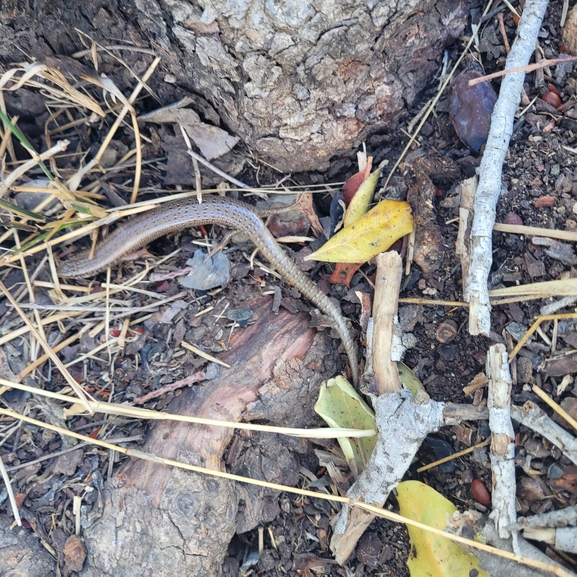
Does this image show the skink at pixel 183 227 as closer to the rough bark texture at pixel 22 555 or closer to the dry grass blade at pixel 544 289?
the dry grass blade at pixel 544 289

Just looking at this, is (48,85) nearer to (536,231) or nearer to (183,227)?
(183,227)

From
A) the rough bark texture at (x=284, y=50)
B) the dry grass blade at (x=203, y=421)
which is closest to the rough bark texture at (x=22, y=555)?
the dry grass blade at (x=203, y=421)

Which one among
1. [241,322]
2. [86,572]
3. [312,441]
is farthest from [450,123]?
[86,572]

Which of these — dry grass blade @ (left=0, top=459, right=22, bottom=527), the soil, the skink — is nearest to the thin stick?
the soil

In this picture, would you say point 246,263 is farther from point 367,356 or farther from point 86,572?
point 86,572

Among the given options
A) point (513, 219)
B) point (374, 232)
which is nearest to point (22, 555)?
point (374, 232)

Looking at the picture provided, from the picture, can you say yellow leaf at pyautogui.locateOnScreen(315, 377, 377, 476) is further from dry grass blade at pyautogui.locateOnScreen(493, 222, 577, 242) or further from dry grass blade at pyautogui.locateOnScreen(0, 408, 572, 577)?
dry grass blade at pyautogui.locateOnScreen(493, 222, 577, 242)

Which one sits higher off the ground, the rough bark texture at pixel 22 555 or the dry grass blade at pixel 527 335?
the dry grass blade at pixel 527 335

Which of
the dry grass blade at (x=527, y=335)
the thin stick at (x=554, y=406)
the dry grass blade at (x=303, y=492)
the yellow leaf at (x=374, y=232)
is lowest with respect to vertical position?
the dry grass blade at (x=303, y=492)
